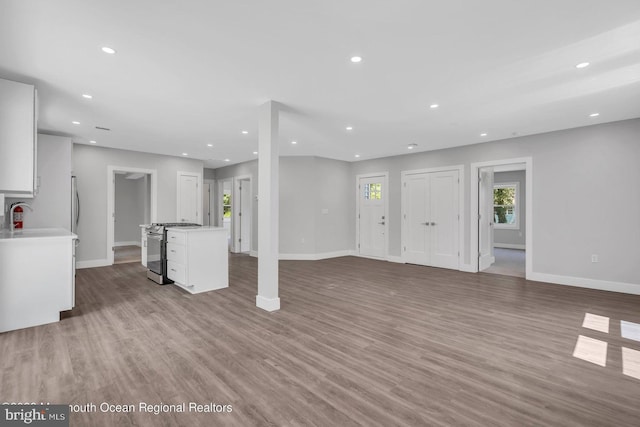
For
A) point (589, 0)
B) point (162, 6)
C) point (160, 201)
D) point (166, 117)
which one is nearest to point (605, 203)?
point (589, 0)

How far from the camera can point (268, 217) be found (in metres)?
A: 3.66

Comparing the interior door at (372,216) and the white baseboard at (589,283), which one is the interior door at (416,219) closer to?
the interior door at (372,216)

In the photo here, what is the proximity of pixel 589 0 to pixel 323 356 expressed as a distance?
3179 mm

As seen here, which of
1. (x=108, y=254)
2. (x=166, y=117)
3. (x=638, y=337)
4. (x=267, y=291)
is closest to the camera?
(x=638, y=337)

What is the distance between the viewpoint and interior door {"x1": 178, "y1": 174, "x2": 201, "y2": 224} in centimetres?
764

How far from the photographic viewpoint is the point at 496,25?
2.21 m

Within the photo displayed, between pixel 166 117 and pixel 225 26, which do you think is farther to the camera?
pixel 166 117

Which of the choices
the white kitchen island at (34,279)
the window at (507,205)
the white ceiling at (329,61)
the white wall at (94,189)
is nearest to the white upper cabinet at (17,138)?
the white ceiling at (329,61)

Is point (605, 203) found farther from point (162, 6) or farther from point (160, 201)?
point (160, 201)

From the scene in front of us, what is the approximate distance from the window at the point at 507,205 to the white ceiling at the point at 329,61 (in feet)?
18.3

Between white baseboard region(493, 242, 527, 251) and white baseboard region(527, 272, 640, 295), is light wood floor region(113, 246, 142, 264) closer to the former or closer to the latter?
A: white baseboard region(527, 272, 640, 295)

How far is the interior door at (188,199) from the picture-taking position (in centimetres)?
764

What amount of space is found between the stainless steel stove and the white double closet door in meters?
5.08

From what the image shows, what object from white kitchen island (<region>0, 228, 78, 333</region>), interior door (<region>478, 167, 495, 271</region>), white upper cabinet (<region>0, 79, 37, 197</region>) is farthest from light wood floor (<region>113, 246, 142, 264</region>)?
interior door (<region>478, 167, 495, 271</region>)
